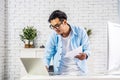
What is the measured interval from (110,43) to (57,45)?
0.91m

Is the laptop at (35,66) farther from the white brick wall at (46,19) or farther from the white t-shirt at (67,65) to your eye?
the white brick wall at (46,19)

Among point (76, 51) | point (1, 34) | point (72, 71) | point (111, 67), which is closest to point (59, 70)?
point (72, 71)

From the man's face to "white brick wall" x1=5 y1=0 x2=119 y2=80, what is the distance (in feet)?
9.92

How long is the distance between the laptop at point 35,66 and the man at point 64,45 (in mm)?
891

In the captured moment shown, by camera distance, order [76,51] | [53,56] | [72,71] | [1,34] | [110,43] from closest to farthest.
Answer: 1. [110,43]
2. [76,51]
3. [72,71]
4. [53,56]
5. [1,34]

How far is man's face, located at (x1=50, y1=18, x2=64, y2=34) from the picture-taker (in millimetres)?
2271

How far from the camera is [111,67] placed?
1.62 m

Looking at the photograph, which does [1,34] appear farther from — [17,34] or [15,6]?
[15,6]

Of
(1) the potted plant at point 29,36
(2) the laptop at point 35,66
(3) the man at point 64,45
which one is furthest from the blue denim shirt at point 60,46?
(1) the potted plant at point 29,36

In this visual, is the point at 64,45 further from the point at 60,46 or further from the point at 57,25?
the point at 57,25

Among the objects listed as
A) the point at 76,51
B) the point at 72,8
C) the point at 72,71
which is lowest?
the point at 72,71

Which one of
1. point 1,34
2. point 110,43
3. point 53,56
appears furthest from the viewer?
point 1,34

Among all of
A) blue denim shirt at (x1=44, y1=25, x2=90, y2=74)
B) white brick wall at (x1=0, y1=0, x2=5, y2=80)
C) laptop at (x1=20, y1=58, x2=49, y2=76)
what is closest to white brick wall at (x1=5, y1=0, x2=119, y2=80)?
white brick wall at (x1=0, y1=0, x2=5, y2=80)

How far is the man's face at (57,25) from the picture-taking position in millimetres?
2271
